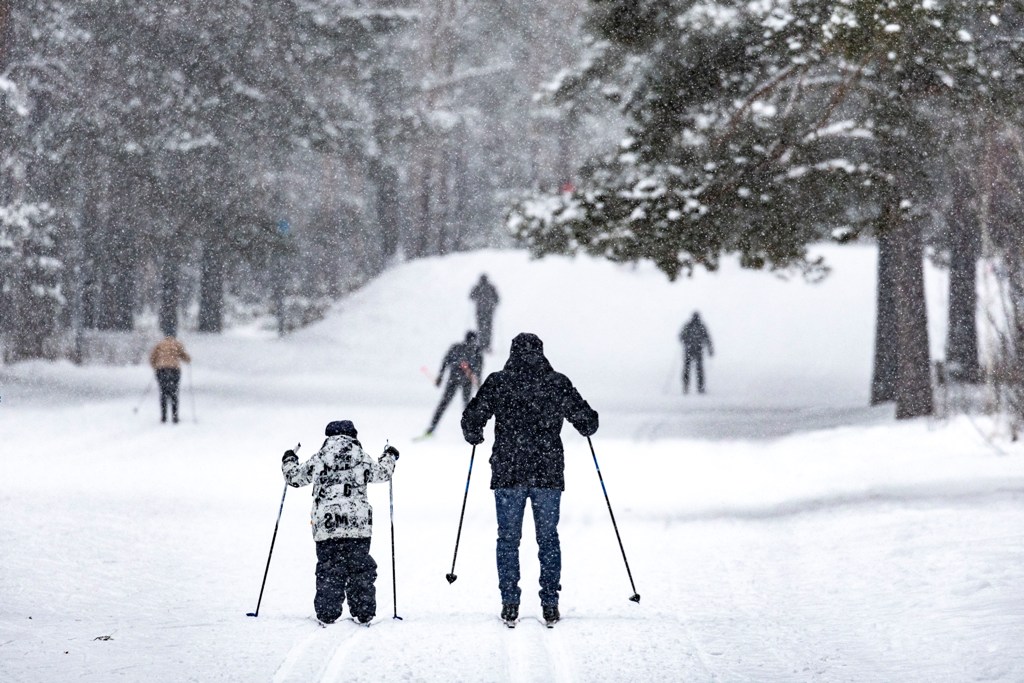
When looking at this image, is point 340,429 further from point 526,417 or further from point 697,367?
point 697,367

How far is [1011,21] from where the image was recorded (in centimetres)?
1525

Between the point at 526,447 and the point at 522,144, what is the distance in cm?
Result: 4300

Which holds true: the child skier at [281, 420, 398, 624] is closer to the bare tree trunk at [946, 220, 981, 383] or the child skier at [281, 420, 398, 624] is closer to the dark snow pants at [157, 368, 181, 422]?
the dark snow pants at [157, 368, 181, 422]

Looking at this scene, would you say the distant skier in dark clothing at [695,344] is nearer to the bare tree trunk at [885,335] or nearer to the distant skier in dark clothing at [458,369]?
the bare tree trunk at [885,335]

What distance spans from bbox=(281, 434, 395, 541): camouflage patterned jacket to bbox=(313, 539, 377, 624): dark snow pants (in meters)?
0.09

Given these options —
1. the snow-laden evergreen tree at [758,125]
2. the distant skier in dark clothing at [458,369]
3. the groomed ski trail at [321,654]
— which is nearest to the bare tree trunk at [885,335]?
the snow-laden evergreen tree at [758,125]

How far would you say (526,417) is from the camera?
709cm

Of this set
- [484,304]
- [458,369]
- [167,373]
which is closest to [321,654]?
[458,369]

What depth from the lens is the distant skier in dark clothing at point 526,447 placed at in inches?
276

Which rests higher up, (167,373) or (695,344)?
(695,344)

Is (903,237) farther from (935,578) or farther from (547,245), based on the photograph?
(935,578)

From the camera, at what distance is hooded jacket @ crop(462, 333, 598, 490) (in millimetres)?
7000

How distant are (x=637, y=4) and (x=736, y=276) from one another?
22.9 meters

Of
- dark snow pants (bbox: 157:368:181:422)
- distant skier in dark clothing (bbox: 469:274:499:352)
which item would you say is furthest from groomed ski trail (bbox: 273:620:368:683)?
distant skier in dark clothing (bbox: 469:274:499:352)
